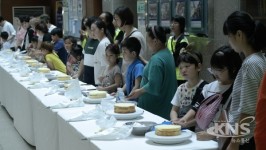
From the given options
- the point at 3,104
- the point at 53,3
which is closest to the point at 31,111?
the point at 3,104

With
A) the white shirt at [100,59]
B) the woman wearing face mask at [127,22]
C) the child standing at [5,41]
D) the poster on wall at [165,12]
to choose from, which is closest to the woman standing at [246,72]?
the woman wearing face mask at [127,22]

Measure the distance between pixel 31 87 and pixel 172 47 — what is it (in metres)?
1.63

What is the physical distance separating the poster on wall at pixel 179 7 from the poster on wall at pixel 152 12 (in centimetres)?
61

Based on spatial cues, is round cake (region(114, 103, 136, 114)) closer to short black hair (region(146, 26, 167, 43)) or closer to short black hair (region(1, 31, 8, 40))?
short black hair (region(146, 26, 167, 43))

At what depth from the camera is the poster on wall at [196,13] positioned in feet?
18.8

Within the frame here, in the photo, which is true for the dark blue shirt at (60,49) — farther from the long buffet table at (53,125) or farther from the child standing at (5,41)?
the child standing at (5,41)

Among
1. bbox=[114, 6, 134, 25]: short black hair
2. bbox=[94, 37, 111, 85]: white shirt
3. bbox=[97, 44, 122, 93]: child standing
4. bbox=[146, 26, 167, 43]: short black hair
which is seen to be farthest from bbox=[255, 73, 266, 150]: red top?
bbox=[94, 37, 111, 85]: white shirt

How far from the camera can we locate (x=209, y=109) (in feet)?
8.03

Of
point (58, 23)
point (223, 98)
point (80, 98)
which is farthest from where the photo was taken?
point (58, 23)

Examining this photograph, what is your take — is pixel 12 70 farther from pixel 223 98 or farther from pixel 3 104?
pixel 223 98

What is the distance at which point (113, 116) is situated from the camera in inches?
114

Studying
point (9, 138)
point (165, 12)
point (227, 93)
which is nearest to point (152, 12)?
point (165, 12)

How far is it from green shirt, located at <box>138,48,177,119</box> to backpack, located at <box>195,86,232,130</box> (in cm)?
107

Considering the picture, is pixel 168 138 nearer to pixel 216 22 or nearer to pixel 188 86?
pixel 188 86
